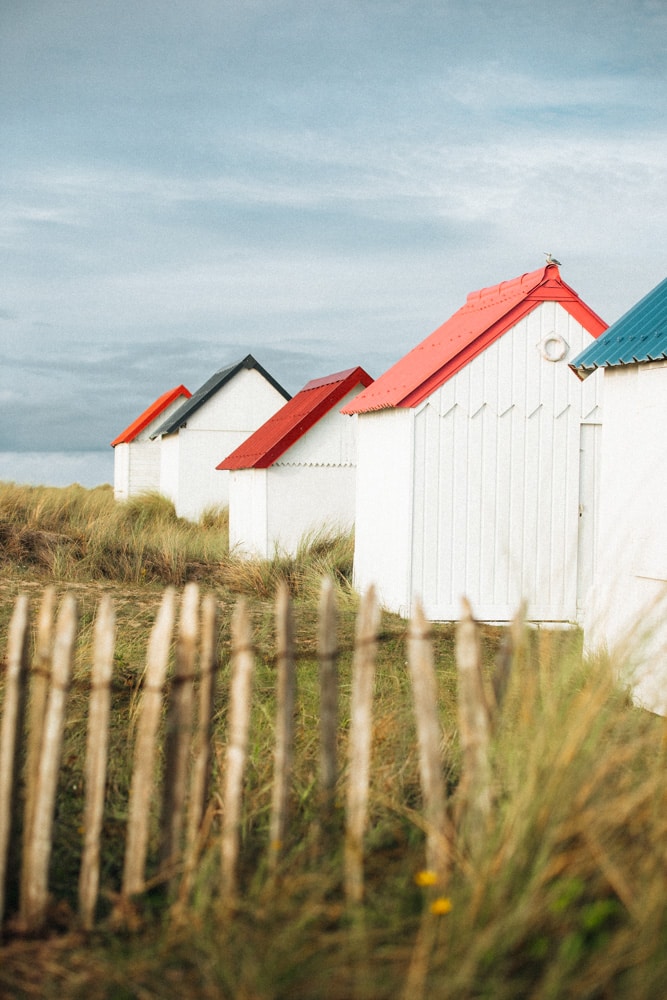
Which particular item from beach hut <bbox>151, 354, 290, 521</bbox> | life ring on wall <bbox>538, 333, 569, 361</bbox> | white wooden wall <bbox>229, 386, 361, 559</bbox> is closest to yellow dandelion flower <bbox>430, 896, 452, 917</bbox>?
life ring on wall <bbox>538, 333, 569, 361</bbox>

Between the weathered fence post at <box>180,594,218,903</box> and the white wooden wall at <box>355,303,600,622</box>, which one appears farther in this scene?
the white wooden wall at <box>355,303,600,622</box>

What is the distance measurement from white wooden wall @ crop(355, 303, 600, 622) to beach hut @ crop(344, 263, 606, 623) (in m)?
0.01

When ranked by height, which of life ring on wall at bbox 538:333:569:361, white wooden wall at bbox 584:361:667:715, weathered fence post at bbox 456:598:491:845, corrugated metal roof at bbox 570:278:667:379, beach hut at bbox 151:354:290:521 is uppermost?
beach hut at bbox 151:354:290:521

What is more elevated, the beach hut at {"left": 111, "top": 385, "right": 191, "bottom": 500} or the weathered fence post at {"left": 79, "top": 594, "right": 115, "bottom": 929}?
the beach hut at {"left": 111, "top": 385, "right": 191, "bottom": 500}

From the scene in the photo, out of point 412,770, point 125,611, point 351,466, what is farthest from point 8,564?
point 412,770

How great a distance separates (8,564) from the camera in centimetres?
1650

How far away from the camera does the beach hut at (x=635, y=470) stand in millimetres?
9406

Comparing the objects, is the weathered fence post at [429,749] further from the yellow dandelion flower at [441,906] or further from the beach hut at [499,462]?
the beach hut at [499,462]

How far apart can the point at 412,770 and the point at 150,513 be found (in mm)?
22977

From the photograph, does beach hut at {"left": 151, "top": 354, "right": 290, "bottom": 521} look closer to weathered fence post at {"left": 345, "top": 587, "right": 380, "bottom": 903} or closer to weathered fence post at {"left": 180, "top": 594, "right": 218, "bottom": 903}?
weathered fence post at {"left": 180, "top": 594, "right": 218, "bottom": 903}

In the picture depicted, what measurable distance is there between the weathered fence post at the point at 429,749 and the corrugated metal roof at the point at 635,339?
223 inches

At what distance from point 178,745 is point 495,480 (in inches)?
414

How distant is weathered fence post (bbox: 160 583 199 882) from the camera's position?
451cm

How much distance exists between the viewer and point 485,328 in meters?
14.3
